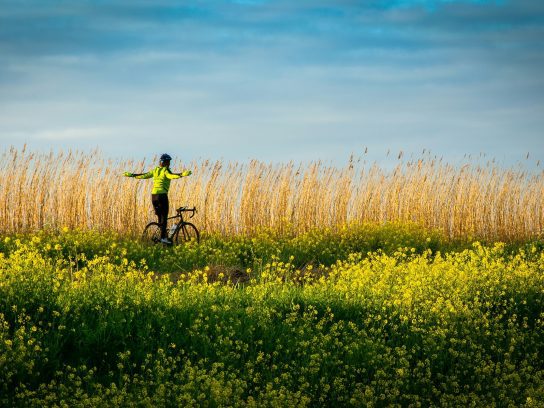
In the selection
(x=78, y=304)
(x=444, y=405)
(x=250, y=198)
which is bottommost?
(x=444, y=405)

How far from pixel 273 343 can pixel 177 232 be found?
8.38 metres

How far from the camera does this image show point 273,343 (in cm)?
632

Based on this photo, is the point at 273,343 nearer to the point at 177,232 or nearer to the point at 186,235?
the point at 177,232

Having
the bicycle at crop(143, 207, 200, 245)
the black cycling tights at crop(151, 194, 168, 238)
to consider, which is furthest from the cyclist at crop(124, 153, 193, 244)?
the bicycle at crop(143, 207, 200, 245)

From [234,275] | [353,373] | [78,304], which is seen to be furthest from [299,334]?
[234,275]

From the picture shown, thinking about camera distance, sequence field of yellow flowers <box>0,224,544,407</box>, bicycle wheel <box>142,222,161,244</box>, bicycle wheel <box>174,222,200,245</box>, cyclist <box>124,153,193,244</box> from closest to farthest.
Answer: field of yellow flowers <box>0,224,544,407</box>, cyclist <box>124,153,193,244</box>, bicycle wheel <box>174,222,200,245</box>, bicycle wheel <box>142,222,161,244</box>

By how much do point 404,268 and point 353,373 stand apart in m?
3.82

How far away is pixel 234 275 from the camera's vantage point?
1144cm

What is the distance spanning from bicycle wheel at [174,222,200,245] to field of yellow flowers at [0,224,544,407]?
5.79 metres

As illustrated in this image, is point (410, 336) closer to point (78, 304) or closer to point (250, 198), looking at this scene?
point (78, 304)

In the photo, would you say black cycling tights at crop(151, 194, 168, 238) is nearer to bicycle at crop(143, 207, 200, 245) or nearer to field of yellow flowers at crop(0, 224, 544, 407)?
bicycle at crop(143, 207, 200, 245)

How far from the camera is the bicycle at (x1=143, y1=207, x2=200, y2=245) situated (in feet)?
47.3

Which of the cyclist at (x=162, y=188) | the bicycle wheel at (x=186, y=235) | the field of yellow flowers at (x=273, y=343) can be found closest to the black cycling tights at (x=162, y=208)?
the cyclist at (x=162, y=188)

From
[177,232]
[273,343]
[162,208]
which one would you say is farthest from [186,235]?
[273,343]
